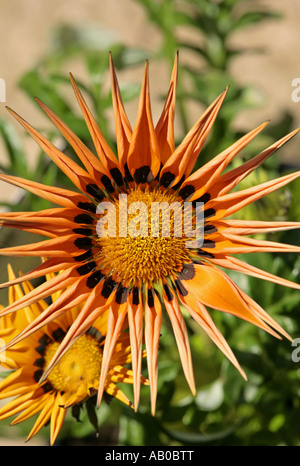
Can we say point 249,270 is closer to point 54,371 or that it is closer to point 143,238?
point 143,238

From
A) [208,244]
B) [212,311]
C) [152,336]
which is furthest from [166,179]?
[212,311]

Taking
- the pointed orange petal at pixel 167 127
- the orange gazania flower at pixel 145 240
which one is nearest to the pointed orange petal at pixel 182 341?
the orange gazania flower at pixel 145 240

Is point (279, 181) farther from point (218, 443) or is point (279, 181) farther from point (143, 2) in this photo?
point (143, 2)

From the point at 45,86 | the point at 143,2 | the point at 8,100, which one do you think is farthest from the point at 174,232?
the point at 8,100

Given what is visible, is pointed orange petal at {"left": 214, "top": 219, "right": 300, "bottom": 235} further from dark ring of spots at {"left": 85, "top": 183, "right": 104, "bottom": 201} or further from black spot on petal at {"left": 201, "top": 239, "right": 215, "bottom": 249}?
dark ring of spots at {"left": 85, "top": 183, "right": 104, "bottom": 201}

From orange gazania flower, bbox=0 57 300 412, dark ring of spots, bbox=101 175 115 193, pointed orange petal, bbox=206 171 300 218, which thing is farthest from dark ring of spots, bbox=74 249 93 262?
pointed orange petal, bbox=206 171 300 218

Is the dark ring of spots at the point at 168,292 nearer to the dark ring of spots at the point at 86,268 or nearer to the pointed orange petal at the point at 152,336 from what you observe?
the pointed orange petal at the point at 152,336

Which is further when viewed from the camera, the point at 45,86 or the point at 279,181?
the point at 45,86
